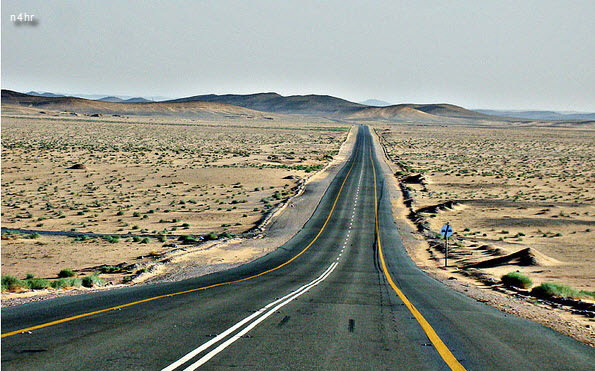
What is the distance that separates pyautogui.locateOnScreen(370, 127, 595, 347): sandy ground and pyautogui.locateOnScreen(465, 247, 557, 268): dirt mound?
0.30ft

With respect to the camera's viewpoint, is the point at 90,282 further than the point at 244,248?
No

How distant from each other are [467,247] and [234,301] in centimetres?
2442

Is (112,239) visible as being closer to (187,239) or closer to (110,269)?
(187,239)

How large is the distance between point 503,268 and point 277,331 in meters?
19.6

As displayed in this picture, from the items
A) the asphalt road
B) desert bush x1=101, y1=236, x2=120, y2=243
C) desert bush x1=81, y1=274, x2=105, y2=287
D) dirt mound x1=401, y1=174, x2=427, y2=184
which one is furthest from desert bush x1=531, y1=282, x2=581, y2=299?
dirt mound x1=401, y1=174, x2=427, y2=184

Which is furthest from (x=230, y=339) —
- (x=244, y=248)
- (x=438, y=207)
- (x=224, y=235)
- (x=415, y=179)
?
(x=415, y=179)

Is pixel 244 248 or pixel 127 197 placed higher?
pixel 244 248

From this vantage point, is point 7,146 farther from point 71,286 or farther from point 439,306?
point 439,306

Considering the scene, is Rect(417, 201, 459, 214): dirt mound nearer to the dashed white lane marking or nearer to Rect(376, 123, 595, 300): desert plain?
Rect(376, 123, 595, 300): desert plain

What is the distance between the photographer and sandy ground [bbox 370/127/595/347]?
42.8ft

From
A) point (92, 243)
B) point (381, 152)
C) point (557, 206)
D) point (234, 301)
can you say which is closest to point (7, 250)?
point (92, 243)

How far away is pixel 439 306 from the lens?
559 inches

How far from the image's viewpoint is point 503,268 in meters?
25.9

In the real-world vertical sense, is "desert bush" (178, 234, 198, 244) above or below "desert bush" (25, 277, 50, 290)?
below
